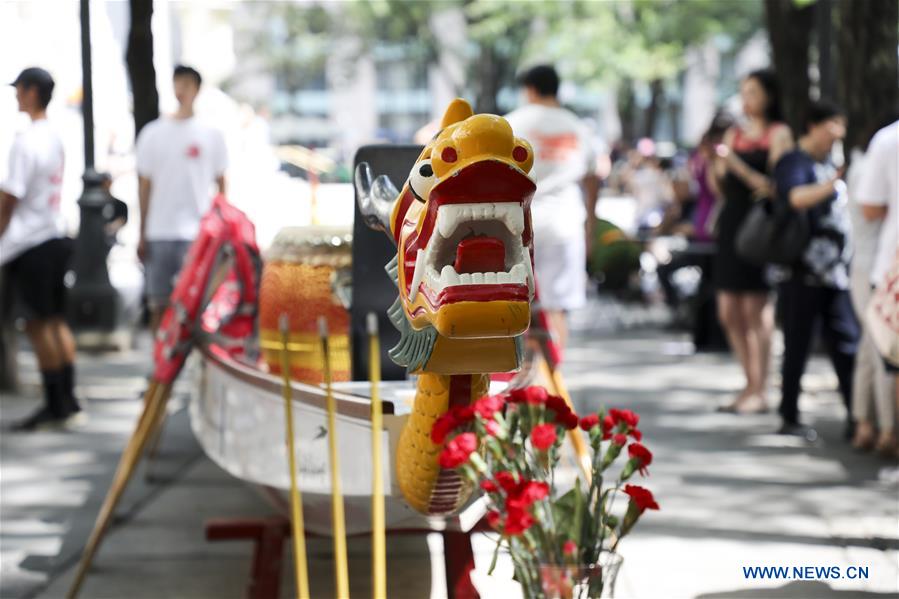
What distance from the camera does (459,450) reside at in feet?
10.9

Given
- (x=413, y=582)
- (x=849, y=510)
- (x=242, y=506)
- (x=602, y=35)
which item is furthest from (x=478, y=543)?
(x=602, y=35)

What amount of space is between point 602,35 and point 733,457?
2373cm

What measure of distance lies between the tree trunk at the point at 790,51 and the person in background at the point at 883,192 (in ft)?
20.6

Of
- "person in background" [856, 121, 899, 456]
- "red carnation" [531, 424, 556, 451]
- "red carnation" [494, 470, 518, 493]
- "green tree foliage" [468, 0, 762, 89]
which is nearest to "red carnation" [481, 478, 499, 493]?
"red carnation" [494, 470, 518, 493]

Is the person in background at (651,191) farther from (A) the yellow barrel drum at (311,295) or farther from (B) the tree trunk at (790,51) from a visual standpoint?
(A) the yellow barrel drum at (311,295)

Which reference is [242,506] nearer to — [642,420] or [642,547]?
[642,547]

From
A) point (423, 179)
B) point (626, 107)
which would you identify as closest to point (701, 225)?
point (423, 179)

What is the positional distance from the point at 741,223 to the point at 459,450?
19.4 feet

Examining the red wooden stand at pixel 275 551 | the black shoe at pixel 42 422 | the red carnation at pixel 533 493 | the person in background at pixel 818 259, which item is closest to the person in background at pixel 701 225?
the person in background at pixel 818 259

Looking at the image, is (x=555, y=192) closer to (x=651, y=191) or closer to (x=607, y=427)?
(x=607, y=427)

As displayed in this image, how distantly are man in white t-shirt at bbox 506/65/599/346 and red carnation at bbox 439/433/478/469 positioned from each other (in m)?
4.68

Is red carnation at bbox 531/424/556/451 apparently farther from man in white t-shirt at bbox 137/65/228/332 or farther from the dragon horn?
man in white t-shirt at bbox 137/65/228/332

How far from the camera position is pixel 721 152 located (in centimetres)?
884

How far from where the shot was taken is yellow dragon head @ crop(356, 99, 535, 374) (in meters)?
3.22
